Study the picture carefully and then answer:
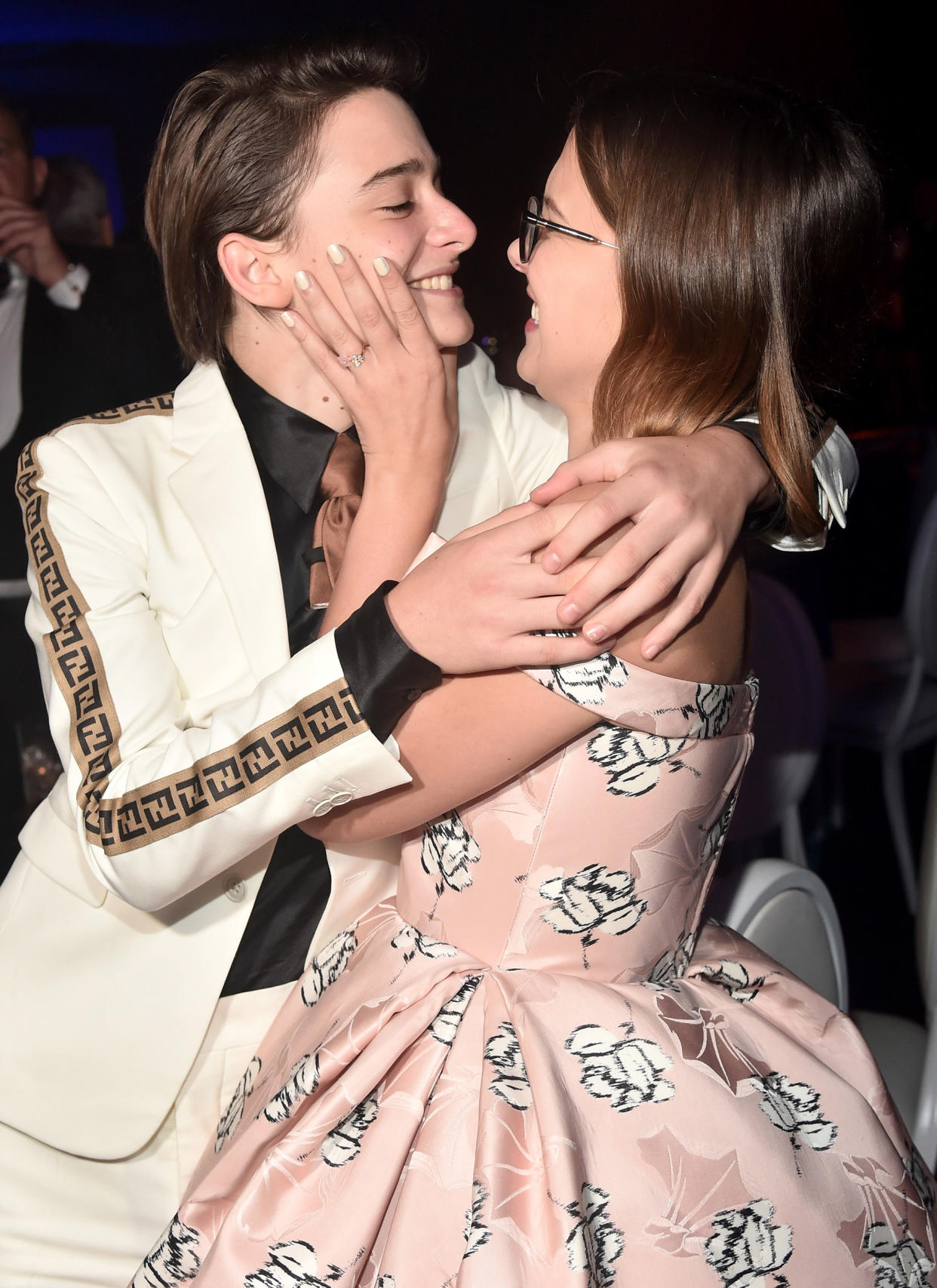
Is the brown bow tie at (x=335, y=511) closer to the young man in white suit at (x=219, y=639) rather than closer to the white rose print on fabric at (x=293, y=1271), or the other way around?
the young man in white suit at (x=219, y=639)

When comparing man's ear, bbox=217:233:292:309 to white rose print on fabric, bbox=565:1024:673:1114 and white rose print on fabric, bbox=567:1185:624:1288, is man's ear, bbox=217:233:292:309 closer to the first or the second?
white rose print on fabric, bbox=565:1024:673:1114

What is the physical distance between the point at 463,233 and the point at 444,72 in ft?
3.53

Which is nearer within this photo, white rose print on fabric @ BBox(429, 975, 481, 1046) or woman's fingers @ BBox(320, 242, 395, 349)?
white rose print on fabric @ BBox(429, 975, 481, 1046)

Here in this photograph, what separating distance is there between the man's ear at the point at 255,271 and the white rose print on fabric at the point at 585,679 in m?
0.77

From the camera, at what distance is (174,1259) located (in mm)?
1072

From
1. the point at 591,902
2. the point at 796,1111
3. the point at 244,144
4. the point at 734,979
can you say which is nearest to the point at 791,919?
the point at 734,979

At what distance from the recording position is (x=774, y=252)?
3.53ft

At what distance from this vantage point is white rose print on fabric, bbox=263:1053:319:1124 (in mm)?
1055

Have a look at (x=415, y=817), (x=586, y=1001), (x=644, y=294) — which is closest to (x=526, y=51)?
(x=644, y=294)

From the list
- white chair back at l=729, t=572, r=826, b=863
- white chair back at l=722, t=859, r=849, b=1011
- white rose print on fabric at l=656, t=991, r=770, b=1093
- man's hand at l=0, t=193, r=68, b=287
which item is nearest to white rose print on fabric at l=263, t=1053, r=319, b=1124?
white rose print on fabric at l=656, t=991, r=770, b=1093

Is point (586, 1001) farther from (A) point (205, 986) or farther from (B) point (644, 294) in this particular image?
(B) point (644, 294)

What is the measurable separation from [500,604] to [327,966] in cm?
55

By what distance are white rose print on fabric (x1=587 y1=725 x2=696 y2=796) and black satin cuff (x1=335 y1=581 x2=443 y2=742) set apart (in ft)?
0.54

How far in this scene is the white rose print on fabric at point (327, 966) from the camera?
1.24m
